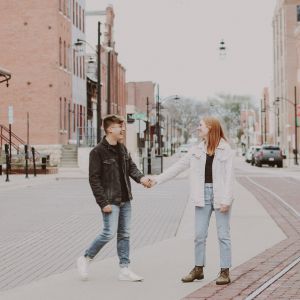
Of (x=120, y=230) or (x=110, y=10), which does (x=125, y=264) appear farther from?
(x=110, y=10)

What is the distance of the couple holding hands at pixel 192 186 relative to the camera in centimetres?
885

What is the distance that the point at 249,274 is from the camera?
31.6 ft

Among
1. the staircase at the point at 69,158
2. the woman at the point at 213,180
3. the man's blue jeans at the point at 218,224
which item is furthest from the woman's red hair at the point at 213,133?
the staircase at the point at 69,158

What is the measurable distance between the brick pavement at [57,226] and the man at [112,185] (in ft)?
3.57

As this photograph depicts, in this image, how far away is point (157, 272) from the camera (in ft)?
32.2

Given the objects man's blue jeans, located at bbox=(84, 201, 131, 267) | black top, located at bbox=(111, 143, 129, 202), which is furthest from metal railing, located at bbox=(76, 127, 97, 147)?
black top, located at bbox=(111, 143, 129, 202)

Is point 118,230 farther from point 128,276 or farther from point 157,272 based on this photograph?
point 157,272

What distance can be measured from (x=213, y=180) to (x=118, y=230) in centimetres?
122

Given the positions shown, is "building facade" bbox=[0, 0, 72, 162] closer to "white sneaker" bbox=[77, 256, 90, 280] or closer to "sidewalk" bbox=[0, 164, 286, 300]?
"sidewalk" bbox=[0, 164, 286, 300]

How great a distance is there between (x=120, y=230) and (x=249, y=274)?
158 cm

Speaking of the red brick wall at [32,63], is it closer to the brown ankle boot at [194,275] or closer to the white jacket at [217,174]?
the brown ankle boot at [194,275]

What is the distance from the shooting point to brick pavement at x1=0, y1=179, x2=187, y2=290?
35.2ft


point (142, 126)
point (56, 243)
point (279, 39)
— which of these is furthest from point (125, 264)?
point (279, 39)

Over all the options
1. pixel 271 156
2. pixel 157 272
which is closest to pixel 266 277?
pixel 157 272
